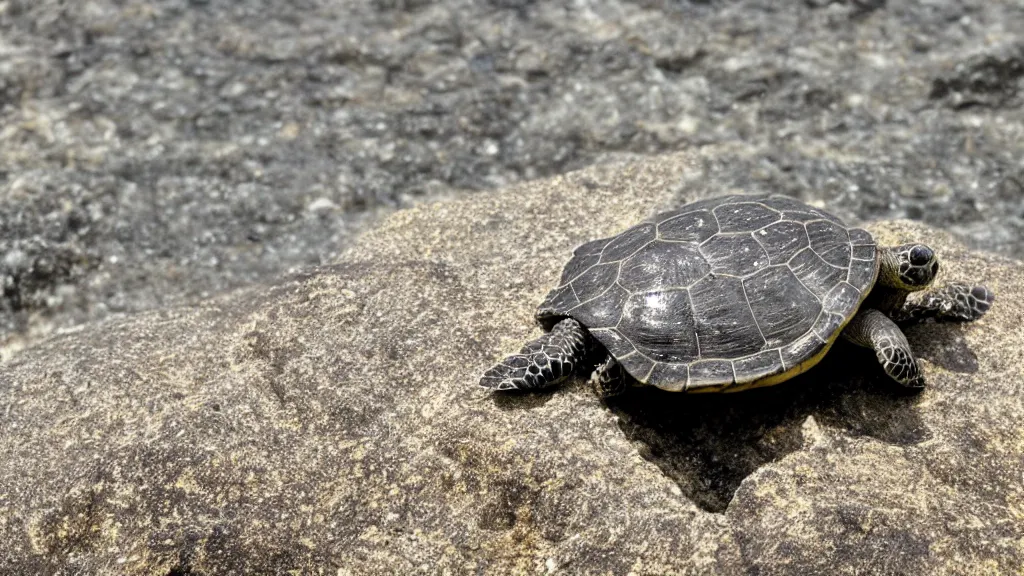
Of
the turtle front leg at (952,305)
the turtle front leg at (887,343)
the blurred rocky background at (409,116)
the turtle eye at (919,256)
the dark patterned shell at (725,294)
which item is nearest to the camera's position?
the dark patterned shell at (725,294)

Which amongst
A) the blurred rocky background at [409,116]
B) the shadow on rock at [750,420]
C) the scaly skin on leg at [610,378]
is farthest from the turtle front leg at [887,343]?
the blurred rocky background at [409,116]

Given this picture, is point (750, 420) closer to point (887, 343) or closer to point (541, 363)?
point (887, 343)

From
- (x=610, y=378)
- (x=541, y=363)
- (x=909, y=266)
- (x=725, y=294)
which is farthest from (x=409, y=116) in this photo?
(x=909, y=266)

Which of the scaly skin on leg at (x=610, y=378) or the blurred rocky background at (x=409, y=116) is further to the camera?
the blurred rocky background at (x=409, y=116)

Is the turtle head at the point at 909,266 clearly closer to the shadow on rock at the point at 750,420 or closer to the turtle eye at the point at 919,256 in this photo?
the turtle eye at the point at 919,256

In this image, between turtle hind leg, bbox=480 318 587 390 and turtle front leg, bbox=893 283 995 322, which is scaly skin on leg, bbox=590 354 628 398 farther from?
turtle front leg, bbox=893 283 995 322

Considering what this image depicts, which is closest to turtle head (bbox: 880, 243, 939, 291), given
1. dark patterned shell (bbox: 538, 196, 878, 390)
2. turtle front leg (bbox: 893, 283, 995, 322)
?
dark patterned shell (bbox: 538, 196, 878, 390)

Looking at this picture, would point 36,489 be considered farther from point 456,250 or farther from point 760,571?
point 760,571
